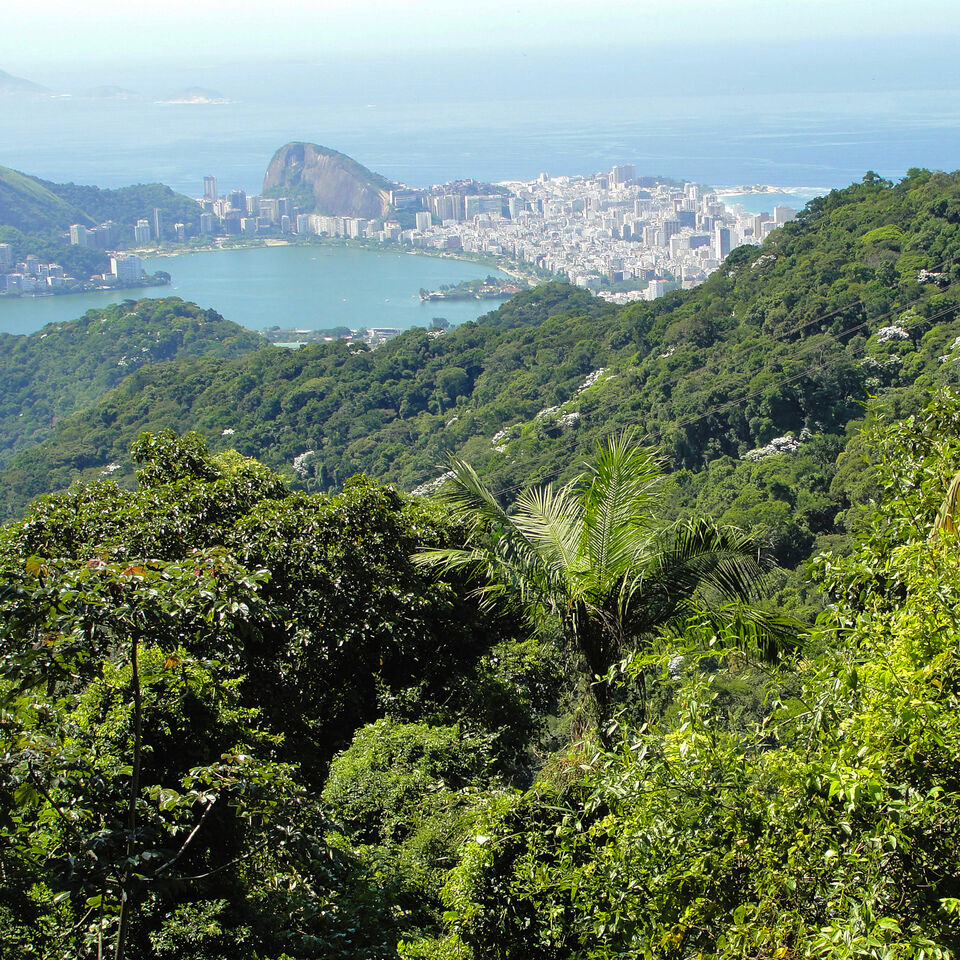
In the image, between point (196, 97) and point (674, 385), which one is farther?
point (196, 97)

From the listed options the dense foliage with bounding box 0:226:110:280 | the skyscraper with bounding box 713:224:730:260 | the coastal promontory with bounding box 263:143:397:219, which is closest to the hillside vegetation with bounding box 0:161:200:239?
the dense foliage with bounding box 0:226:110:280

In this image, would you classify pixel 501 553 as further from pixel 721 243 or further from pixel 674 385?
pixel 721 243

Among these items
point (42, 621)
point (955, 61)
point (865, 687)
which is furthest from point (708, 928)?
point (955, 61)

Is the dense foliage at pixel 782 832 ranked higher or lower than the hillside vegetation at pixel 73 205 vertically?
lower

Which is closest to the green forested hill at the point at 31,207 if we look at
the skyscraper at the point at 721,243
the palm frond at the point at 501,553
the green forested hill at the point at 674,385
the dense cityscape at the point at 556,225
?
the dense cityscape at the point at 556,225

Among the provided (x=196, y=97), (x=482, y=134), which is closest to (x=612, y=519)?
(x=482, y=134)

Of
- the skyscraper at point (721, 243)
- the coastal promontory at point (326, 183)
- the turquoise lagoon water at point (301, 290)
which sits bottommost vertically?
the turquoise lagoon water at point (301, 290)

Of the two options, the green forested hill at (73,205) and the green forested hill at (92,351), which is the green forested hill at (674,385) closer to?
the green forested hill at (92,351)
